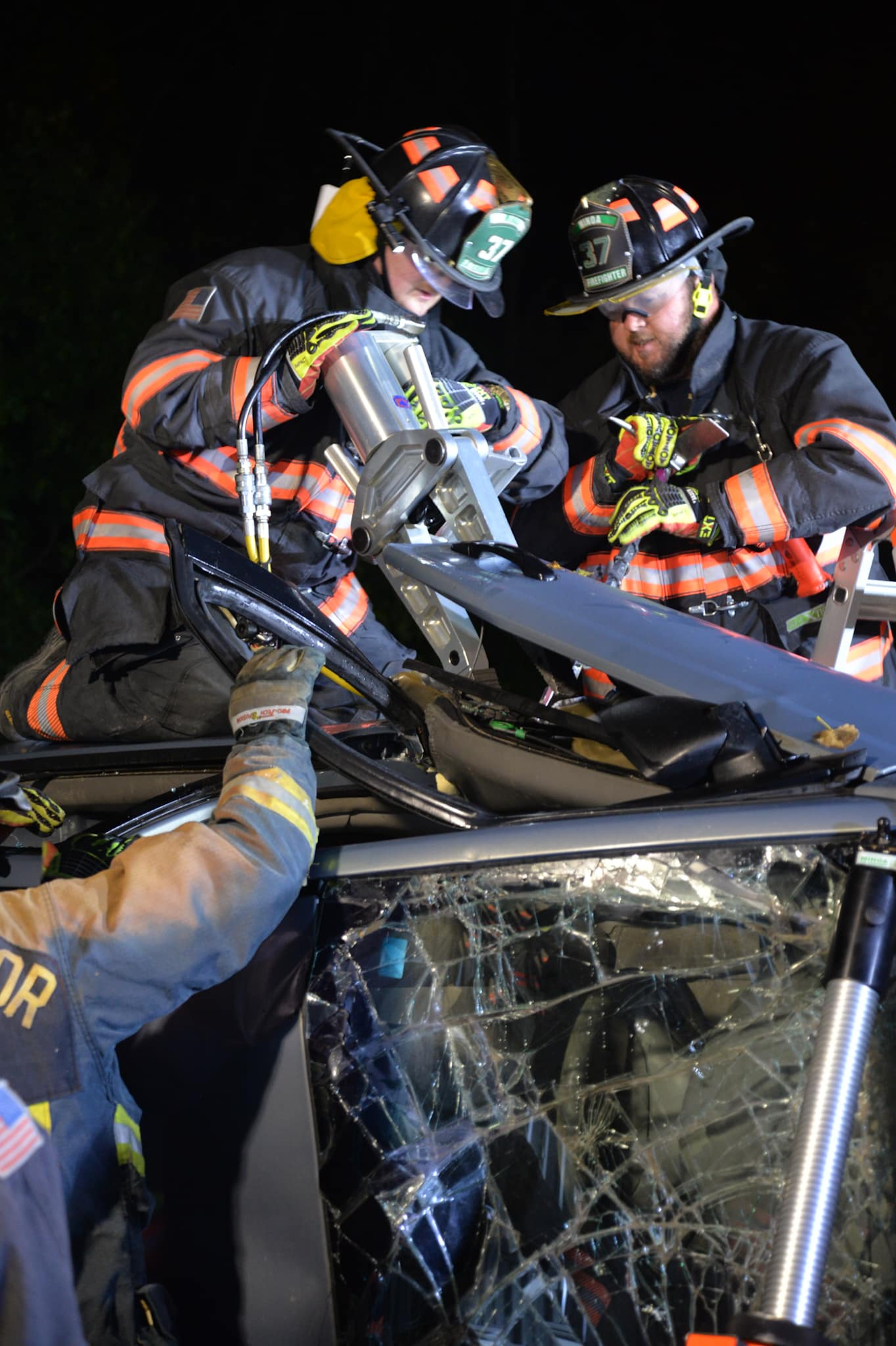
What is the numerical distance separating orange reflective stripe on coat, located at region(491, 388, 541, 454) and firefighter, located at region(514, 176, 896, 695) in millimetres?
259

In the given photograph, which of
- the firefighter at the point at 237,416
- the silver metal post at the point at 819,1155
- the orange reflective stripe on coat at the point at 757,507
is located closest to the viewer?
the silver metal post at the point at 819,1155

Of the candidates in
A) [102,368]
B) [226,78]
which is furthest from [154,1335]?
[226,78]

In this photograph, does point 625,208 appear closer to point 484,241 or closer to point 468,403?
point 484,241

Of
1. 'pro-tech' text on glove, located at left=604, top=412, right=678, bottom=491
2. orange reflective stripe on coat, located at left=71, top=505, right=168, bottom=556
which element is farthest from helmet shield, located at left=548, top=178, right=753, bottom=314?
orange reflective stripe on coat, located at left=71, top=505, right=168, bottom=556

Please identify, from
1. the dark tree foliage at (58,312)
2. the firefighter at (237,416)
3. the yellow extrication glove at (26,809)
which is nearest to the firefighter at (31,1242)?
the yellow extrication glove at (26,809)

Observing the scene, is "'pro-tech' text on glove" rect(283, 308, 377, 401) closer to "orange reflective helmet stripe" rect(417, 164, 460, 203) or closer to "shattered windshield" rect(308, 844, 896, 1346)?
"orange reflective helmet stripe" rect(417, 164, 460, 203)

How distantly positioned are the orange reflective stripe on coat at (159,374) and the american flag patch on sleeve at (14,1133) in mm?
1923

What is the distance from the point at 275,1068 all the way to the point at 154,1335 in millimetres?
320

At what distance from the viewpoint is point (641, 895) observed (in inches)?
54.1

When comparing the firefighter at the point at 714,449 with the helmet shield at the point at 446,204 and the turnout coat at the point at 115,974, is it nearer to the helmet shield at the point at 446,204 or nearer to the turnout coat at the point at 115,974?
the helmet shield at the point at 446,204

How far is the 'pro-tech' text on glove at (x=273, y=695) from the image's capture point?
165cm

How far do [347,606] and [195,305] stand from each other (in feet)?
2.77

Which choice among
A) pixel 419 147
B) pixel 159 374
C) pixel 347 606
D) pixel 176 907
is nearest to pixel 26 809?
pixel 176 907

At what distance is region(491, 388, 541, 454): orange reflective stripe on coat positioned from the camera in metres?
3.10
